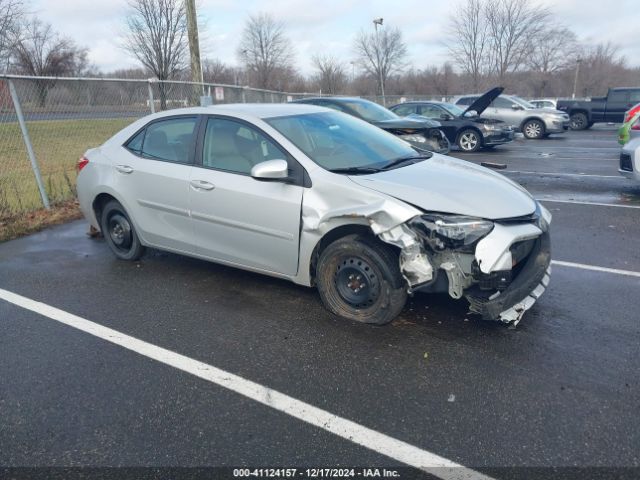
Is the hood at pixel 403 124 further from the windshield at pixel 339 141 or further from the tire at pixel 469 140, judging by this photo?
the windshield at pixel 339 141

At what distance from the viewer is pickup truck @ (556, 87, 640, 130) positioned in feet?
66.6

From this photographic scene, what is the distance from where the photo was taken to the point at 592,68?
55.7 m

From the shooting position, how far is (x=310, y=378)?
9.82 feet

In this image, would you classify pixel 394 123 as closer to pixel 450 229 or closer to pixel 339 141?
pixel 339 141

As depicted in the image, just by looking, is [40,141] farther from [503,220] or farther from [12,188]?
[503,220]

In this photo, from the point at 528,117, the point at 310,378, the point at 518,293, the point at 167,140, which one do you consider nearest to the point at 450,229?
the point at 518,293

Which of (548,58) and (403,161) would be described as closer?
(403,161)

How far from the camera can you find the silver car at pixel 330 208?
3.27m

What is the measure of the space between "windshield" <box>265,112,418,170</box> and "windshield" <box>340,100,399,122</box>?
5.85 m

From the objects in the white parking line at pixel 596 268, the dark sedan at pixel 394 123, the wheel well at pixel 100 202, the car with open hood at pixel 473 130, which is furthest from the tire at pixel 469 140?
the wheel well at pixel 100 202

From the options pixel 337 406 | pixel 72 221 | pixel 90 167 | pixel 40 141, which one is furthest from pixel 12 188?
pixel 337 406

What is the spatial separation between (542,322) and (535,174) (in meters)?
7.58

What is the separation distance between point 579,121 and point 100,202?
73.6 ft

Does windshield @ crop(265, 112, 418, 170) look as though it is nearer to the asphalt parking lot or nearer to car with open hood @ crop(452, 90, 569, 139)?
the asphalt parking lot
